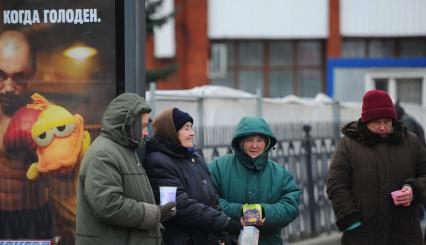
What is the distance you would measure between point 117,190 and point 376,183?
7.49 ft

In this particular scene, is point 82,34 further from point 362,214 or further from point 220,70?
point 220,70

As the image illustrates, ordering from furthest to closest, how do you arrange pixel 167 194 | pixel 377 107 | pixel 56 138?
pixel 377 107 < pixel 56 138 < pixel 167 194

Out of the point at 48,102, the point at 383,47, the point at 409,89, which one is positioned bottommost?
the point at 48,102

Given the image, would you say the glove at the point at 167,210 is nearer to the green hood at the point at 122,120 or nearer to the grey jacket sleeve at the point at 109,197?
the grey jacket sleeve at the point at 109,197

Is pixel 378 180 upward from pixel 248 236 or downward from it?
upward

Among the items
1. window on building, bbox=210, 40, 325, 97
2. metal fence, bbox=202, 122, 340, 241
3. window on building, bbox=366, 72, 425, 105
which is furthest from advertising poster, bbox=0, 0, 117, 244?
window on building, bbox=210, 40, 325, 97

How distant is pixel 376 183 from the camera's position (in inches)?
250

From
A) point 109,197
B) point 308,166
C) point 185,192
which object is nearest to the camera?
point 109,197

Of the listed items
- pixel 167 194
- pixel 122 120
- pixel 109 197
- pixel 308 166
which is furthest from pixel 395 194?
pixel 308 166

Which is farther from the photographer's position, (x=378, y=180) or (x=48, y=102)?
(x=378, y=180)

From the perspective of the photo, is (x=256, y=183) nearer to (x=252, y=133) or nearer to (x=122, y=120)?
(x=252, y=133)

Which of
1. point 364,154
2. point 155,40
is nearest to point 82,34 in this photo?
point 364,154

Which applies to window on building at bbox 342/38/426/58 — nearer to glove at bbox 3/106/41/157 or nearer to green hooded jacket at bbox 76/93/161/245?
glove at bbox 3/106/41/157

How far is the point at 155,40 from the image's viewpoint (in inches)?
1133
